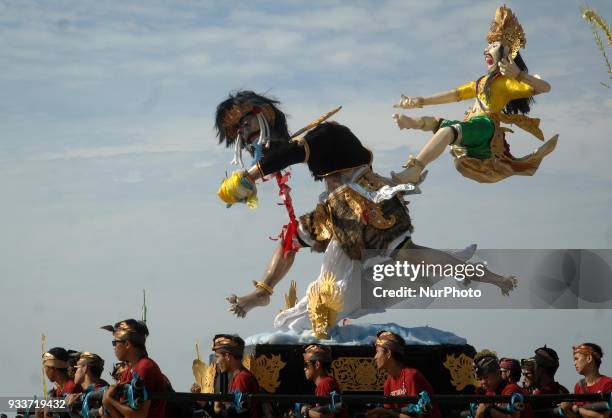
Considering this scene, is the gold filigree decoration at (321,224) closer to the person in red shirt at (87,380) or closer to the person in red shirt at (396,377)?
the person in red shirt at (396,377)

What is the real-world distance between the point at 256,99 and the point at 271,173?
0.86 meters

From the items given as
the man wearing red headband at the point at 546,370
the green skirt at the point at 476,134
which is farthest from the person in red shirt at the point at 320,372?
the green skirt at the point at 476,134

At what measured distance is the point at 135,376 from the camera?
809 centimetres

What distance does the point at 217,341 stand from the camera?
9.61 m

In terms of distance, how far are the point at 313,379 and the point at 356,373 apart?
3.75ft

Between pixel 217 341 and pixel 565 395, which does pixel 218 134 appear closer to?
pixel 217 341

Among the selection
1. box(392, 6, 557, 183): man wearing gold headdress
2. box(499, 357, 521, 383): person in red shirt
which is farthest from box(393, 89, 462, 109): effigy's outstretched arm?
box(499, 357, 521, 383): person in red shirt

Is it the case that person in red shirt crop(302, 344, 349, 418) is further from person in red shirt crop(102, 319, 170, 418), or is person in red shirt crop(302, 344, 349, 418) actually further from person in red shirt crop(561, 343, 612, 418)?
person in red shirt crop(561, 343, 612, 418)

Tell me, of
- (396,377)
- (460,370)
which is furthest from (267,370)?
(396,377)

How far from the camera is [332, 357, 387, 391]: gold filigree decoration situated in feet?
35.0

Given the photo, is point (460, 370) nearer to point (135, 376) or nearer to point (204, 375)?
point (204, 375)

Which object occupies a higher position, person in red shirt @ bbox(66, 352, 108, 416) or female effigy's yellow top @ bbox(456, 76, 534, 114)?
female effigy's yellow top @ bbox(456, 76, 534, 114)

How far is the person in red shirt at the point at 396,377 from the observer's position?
8.90m

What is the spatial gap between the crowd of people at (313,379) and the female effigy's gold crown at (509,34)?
120 inches
